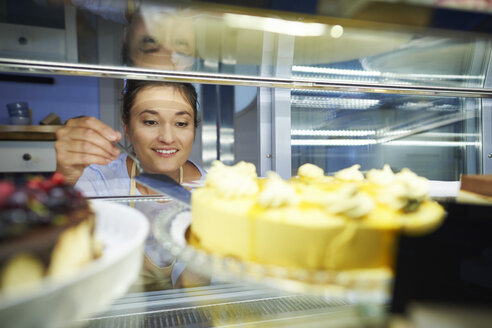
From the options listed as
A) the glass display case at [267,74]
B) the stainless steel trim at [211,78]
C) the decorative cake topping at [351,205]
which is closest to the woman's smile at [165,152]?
the glass display case at [267,74]

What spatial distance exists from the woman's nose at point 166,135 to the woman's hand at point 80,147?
23 centimetres

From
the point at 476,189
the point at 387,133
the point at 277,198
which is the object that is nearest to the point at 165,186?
the point at 277,198

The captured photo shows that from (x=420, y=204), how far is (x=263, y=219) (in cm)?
33

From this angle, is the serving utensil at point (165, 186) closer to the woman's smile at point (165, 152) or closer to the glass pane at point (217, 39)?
the glass pane at point (217, 39)

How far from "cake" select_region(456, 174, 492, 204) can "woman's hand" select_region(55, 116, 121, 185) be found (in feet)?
4.29

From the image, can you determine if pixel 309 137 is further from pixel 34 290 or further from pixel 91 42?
pixel 34 290

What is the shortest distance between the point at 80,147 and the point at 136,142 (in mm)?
279

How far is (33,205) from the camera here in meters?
0.45

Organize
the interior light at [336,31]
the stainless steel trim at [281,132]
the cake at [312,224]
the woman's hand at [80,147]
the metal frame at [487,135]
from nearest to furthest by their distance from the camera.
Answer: the cake at [312,224]
the interior light at [336,31]
the woman's hand at [80,147]
the stainless steel trim at [281,132]
the metal frame at [487,135]

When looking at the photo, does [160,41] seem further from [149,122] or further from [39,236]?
[39,236]

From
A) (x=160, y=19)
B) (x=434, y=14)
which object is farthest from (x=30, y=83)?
(x=434, y=14)

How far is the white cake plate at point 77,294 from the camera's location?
37cm

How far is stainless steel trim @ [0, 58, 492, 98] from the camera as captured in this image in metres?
0.88

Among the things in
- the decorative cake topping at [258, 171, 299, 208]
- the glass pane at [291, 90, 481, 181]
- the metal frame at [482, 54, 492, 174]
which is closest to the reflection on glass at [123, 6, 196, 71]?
the decorative cake topping at [258, 171, 299, 208]
